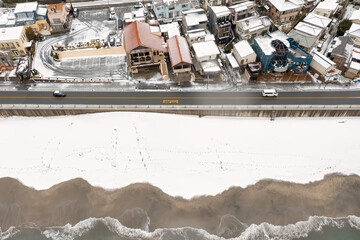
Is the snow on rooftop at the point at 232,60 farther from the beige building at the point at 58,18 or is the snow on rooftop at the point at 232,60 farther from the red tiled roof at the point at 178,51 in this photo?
the beige building at the point at 58,18

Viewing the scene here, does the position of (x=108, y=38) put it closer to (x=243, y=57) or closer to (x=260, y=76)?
(x=243, y=57)

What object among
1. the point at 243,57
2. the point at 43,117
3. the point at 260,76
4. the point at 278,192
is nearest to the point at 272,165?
the point at 278,192

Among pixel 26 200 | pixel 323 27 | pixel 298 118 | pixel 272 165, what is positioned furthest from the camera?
pixel 323 27

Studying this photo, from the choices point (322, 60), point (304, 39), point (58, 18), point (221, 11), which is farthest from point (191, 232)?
point (58, 18)

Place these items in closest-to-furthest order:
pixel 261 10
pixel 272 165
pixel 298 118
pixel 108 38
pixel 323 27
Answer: pixel 272 165
pixel 298 118
pixel 323 27
pixel 108 38
pixel 261 10

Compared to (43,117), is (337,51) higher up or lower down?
higher up

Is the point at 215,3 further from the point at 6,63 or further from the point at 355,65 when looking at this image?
the point at 6,63
